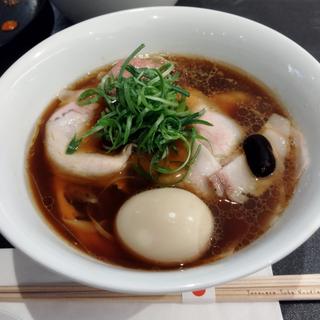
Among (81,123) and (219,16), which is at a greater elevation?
(219,16)

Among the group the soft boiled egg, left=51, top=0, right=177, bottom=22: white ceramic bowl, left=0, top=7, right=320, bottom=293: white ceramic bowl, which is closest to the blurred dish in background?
left=51, top=0, right=177, bottom=22: white ceramic bowl

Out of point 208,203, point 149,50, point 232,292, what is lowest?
point 232,292

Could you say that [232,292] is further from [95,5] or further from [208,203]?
[95,5]

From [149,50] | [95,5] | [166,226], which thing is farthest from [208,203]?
[95,5]

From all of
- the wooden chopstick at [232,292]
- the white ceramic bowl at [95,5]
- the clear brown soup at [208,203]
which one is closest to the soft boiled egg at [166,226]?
the clear brown soup at [208,203]

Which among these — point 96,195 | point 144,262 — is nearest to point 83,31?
point 96,195

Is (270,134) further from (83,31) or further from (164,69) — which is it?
(83,31)
